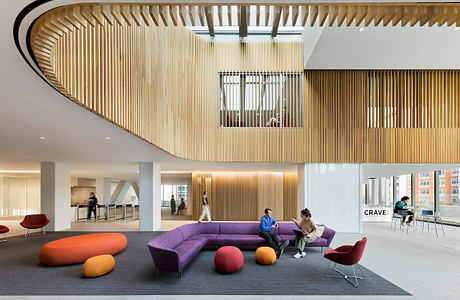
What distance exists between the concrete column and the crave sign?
63.7 feet

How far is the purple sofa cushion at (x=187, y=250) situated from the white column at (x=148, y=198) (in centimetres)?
496

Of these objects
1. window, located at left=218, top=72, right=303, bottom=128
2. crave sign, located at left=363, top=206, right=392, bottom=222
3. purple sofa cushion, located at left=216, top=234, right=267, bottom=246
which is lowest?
crave sign, located at left=363, top=206, right=392, bottom=222

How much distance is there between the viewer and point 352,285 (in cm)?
543

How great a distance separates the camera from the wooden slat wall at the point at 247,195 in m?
16.5

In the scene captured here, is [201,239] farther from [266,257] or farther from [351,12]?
[351,12]

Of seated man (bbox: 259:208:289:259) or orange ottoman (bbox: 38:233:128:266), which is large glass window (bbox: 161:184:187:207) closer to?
orange ottoman (bbox: 38:233:128:266)

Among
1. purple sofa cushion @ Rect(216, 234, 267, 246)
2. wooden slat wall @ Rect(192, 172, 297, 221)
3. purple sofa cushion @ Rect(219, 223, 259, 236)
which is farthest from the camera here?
wooden slat wall @ Rect(192, 172, 297, 221)

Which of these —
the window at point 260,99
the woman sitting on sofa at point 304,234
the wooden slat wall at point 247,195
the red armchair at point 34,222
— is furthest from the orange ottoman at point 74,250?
the wooden slat wall at point 247,195

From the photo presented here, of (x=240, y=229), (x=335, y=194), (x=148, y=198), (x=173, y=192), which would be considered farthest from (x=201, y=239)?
(x=173, y=192)

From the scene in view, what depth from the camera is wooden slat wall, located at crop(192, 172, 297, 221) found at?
1653 centimetres

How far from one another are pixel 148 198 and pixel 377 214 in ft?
43.0

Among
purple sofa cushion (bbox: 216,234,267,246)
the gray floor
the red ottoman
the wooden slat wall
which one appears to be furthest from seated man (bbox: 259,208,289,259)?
the wooden slat wall

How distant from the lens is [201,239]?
314 inches

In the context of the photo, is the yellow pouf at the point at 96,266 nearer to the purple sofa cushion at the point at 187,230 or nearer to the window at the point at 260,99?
the purple sofa cushion at the point at 187,230
